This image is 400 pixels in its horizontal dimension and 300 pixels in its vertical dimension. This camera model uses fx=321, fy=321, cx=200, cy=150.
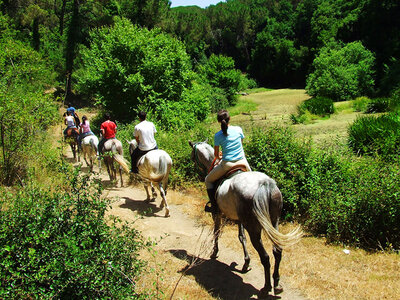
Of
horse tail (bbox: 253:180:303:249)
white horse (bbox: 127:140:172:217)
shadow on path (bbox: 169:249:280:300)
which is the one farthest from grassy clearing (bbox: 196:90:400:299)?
white horse (bbox: 127:140:172:217)

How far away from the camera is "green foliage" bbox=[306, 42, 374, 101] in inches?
1351

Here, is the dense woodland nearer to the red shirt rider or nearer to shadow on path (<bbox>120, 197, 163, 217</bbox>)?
shadow on path (<bbox>120, 197, 163, 217</bbox>)

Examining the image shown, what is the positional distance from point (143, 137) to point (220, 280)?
15.3ft

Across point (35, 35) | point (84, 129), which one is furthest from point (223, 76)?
point (84, 129)

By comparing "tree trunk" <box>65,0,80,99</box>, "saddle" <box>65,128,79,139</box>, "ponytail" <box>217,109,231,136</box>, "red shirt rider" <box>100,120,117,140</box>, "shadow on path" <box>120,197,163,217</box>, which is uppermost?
"tree trunk" <box>65,0,80,99</box>

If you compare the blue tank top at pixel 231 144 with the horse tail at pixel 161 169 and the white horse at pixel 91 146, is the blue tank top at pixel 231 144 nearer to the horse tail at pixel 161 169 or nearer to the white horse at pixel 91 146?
the horse tail at pixel 161 169

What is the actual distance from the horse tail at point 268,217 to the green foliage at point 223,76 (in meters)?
38.0

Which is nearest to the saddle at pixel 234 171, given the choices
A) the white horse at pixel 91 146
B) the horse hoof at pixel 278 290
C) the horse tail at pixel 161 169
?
the horse hoof at pixel 278 290

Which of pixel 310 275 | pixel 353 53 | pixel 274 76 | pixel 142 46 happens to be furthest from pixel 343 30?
pixel 310 275

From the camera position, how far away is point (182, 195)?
1073 centimetres

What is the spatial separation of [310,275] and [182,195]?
18.0 feet

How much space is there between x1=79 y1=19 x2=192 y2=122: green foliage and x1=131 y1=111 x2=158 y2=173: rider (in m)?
8.90

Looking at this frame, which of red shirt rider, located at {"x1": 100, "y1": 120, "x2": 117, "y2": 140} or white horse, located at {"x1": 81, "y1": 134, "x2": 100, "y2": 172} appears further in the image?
white horse, located at {"x1": 81, "y1": 134, "x2": 100, "y2": 172}

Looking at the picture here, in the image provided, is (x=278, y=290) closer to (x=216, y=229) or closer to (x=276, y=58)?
(x=216, y=229)
